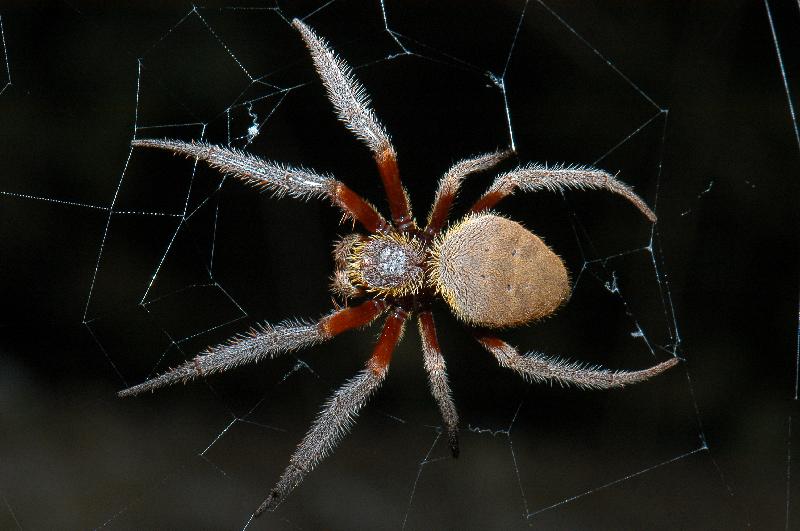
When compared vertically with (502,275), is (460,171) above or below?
above

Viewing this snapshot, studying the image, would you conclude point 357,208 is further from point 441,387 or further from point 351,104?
point 441,387

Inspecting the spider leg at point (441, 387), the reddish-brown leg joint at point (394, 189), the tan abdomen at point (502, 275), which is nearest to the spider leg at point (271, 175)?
the reddish-brown leg joint at point (394, 189)

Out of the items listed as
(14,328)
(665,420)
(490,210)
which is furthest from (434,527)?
(14,328)

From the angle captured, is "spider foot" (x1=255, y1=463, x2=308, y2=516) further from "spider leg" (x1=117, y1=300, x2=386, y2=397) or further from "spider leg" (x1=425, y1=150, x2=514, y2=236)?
"spider leg" (x1=425, y1=150, x2=514, y2=236)

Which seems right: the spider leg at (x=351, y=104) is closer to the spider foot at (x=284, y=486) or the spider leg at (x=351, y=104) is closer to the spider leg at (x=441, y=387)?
the spider leg at (x=441, y=387)

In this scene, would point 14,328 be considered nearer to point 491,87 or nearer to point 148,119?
point 148,119

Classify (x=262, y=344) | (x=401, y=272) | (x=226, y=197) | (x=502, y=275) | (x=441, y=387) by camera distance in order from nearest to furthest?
(x=502, y=275) → (x=262, y=344) → (x=441, y=387) → (x=401, y=272) → (x=226, y=197)

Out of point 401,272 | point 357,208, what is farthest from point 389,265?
point 357,208
